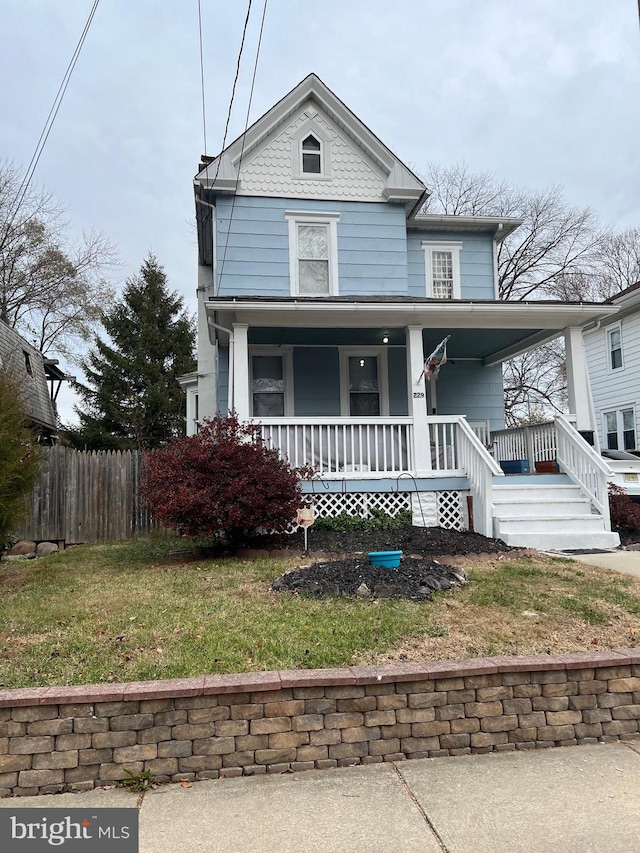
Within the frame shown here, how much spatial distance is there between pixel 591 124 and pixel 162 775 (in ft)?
68.5

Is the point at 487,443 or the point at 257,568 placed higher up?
the point at 487,443

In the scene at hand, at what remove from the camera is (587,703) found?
3518mm

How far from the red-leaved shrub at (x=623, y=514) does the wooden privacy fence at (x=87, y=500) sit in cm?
→ 831

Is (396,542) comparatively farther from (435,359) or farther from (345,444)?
(435,359)

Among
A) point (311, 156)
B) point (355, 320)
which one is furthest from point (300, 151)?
point (355, 320)

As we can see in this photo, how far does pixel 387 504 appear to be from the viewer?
9.70 metres

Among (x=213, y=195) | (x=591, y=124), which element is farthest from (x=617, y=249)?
(x=213, y=195)

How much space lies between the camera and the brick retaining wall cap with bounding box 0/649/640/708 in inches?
122

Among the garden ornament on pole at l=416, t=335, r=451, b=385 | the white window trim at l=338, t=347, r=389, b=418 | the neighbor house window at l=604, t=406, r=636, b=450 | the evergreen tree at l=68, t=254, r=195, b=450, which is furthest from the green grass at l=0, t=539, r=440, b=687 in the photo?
the evergreen tree at l=68, t=254, r=195, b=450

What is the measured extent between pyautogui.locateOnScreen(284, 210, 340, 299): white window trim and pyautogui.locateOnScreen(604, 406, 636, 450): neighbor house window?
11167mm

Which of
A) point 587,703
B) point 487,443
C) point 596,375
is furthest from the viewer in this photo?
point 596,375

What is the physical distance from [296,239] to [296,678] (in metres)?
10.3

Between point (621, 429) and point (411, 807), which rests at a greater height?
point (621, 429)

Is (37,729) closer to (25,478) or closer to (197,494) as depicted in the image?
(197,494)
